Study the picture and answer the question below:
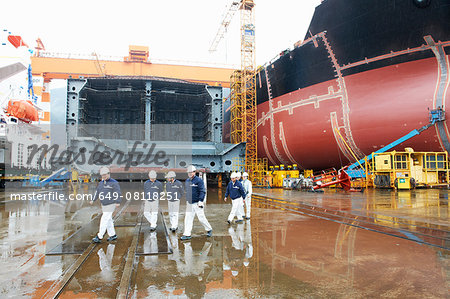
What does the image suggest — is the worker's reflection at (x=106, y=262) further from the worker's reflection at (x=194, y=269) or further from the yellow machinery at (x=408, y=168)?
the yellow machinery at (x=408, y=168)

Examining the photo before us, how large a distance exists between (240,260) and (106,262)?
1.96 meters

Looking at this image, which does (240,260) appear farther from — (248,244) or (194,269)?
(248,244)

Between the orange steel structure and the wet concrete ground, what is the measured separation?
34.5m

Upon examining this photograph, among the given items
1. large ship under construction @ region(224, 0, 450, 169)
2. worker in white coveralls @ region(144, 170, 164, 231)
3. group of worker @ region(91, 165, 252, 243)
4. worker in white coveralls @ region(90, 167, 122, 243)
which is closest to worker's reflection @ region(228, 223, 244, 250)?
group of worker @ region(91, 165, 252, 243)

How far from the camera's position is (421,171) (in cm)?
1631

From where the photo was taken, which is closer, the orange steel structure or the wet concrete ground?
the wet concrete ground

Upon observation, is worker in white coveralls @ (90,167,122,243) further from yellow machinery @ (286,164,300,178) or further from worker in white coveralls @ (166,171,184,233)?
yellow machinery @ (286,164,300,178)

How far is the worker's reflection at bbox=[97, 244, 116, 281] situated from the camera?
3.70 m

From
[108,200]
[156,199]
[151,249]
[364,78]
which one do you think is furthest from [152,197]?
[364,78]

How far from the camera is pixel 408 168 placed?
51.8ft

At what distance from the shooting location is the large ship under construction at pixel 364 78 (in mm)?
12711

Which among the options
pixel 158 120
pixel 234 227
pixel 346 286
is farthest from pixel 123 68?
pixel 346 286

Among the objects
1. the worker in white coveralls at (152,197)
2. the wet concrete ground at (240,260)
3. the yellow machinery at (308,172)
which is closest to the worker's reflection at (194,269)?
the wet concrete ground at (240,260)

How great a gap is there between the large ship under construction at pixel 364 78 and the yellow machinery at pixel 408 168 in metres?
0.81
